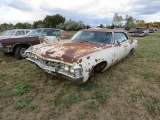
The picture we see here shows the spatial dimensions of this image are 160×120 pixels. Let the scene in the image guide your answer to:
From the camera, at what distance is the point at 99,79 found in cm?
414

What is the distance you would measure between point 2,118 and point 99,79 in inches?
102

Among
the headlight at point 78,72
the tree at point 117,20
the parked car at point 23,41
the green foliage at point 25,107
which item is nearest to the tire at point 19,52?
the parked car at point 23,41

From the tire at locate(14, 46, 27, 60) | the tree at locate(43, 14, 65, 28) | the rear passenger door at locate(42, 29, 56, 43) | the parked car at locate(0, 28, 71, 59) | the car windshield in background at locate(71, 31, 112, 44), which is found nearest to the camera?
the car windshield in background at locate(71, 31, 112, 44)

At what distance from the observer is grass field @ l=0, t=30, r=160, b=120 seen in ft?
9.11

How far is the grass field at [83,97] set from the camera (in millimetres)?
2777

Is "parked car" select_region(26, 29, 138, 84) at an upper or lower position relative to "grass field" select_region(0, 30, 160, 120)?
upper

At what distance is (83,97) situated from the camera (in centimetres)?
329

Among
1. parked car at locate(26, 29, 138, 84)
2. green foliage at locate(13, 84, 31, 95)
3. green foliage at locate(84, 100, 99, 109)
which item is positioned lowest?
green foliage at locate(84, 100, 99, 109)

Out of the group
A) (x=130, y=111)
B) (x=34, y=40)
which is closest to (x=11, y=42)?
(x=34, y=40)

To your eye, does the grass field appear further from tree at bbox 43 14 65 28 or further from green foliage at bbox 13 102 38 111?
tree at bbox 43 14 65 28

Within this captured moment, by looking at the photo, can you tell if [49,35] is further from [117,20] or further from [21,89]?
[117,20]

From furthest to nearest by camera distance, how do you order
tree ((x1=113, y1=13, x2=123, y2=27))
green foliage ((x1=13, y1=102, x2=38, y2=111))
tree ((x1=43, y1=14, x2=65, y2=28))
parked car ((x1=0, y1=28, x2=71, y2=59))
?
tree ((x1=113, y1=13, x2=123, y2=27)) → tree ((x1=43, y1=14, x2=65, y2=28)) → parked car ((x1=0, y1=28, x2=71, y2=59)) → green foliage ((x1=13, y1=102, x2=38, y2=111))

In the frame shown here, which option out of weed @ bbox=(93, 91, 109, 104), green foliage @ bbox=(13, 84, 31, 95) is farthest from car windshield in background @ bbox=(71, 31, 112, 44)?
green foliage @ bbox=(13, 84, 31, 95)

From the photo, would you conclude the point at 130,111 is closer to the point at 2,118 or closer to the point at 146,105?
the point at 146,105
